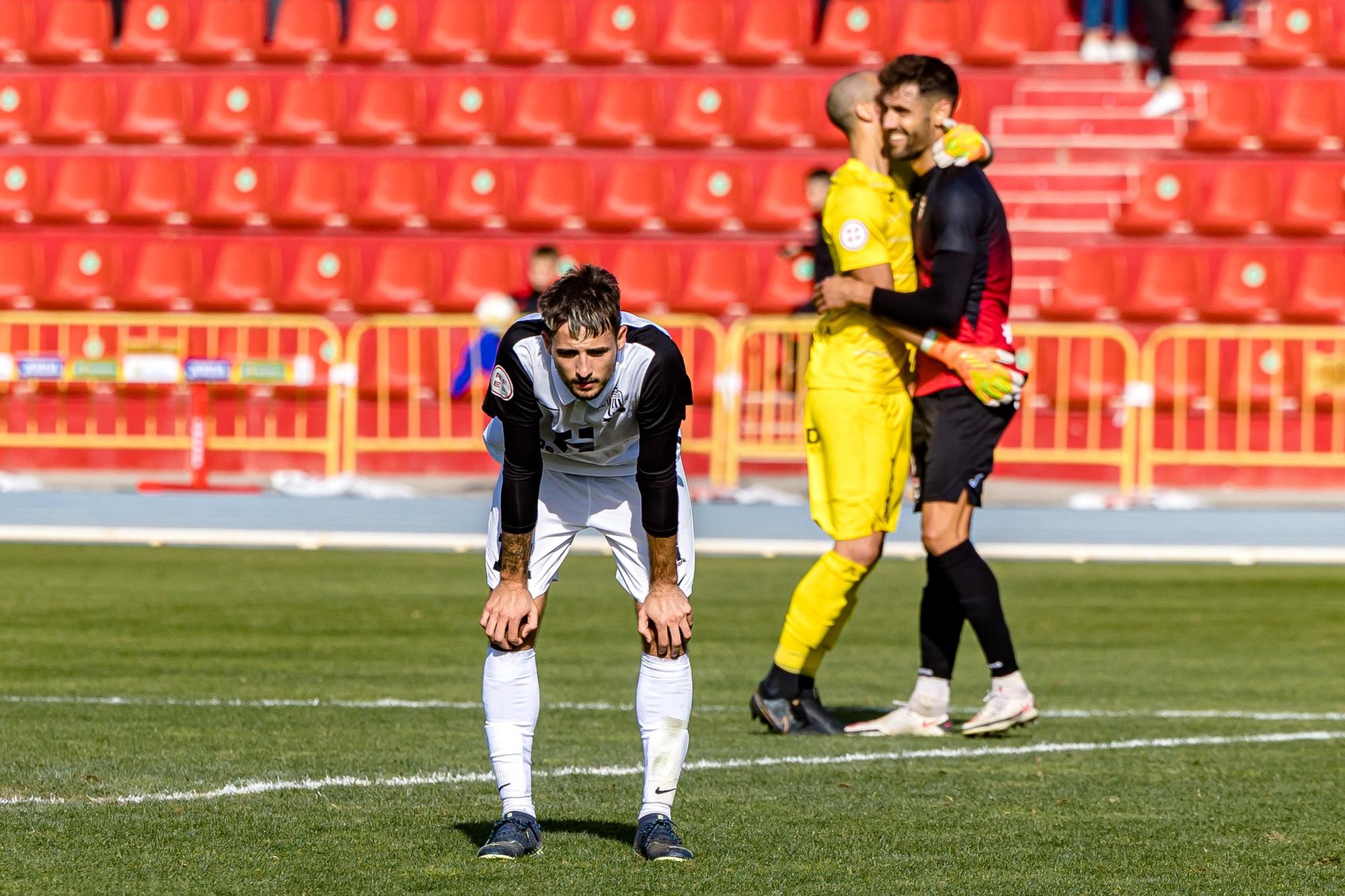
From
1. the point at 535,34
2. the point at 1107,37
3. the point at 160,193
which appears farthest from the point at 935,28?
the point at 160,193

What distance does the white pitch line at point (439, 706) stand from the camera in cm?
762

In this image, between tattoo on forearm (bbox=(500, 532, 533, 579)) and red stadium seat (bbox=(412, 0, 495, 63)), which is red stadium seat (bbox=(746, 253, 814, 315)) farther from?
tattoo on forearm (bbox=(500, 532, 533, 579))

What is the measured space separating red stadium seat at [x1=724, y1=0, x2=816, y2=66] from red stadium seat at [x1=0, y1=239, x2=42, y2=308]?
727 cm

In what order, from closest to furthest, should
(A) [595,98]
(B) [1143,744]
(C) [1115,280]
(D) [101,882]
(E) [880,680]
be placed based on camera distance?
(D) [101,882] < (B) [1143,744] < (E) [880,680] < (C) [1115,280] < (A) [595,98]

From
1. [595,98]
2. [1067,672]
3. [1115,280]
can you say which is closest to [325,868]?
[1067,672]

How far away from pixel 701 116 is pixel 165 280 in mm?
5530

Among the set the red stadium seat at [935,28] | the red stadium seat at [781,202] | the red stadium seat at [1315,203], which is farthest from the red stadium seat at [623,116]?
the red stadium seat at [1315,203]

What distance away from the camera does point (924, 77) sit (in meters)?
7.46

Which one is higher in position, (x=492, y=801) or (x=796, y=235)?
(x=796, y=235)

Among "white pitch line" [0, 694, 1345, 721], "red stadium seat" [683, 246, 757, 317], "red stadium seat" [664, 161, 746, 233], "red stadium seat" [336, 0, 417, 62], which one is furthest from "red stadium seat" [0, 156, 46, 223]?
"white pitch line" [0, 694, 1345, 721]

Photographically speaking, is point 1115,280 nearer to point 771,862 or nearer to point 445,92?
point 445,92

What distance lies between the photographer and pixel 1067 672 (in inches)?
358

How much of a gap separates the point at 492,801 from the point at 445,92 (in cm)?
1631

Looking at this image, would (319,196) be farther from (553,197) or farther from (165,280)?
(553,197)
